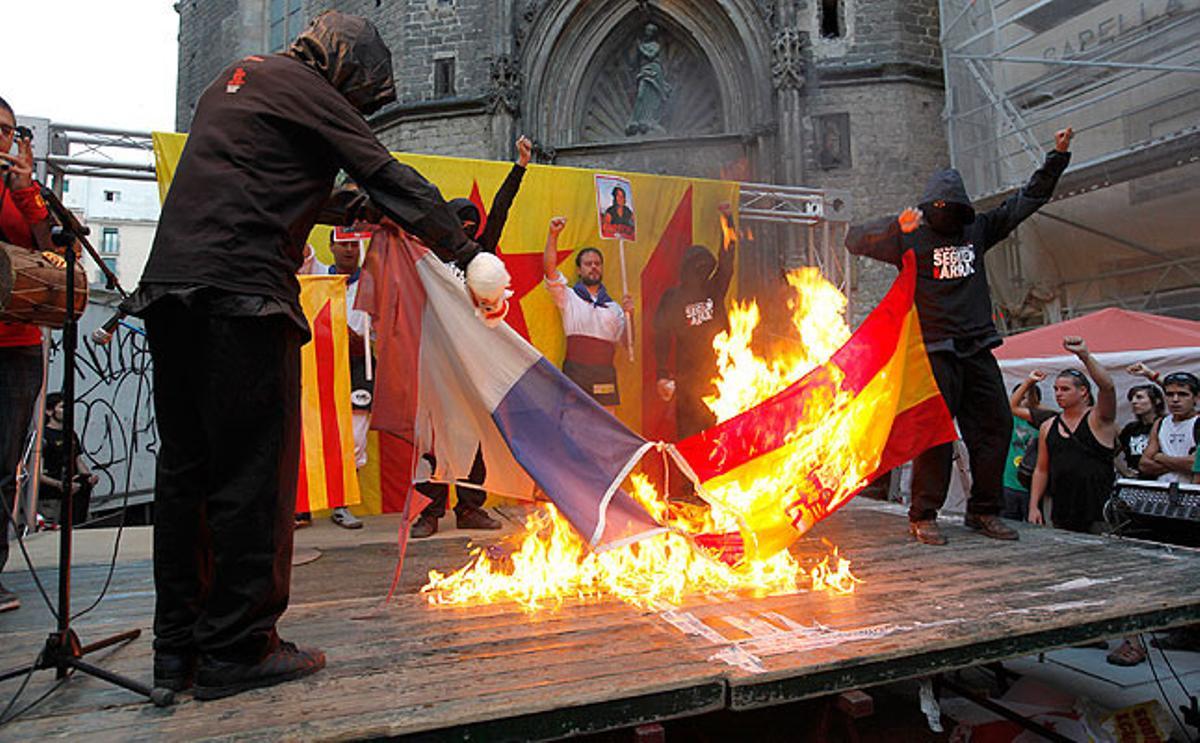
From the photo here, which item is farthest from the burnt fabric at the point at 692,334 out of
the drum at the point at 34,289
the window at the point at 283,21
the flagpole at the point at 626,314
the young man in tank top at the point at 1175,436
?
the window at the point at 283,21

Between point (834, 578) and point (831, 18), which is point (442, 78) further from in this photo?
point (834, 578)

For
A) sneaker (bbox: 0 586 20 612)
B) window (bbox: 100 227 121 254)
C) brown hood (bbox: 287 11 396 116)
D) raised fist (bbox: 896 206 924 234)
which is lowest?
sneaker (bbox: 0 586 20 612)

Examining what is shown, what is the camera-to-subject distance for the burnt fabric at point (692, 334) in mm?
6820

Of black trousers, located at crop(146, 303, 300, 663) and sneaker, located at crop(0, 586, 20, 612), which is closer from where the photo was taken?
black trousers, located at crop(146, 303, 300, 663)

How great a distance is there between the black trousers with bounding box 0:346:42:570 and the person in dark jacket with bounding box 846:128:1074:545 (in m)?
4.82

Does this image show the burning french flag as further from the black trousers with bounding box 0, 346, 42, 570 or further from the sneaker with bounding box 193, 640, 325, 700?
the black trousers with bounding box 0, 346, 42, 570

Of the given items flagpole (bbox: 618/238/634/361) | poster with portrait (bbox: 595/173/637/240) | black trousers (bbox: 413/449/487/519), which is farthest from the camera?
poster with portrait (bbox: 595/173/637/240)

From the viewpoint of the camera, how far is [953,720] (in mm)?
3973

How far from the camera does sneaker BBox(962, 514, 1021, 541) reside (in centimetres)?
451

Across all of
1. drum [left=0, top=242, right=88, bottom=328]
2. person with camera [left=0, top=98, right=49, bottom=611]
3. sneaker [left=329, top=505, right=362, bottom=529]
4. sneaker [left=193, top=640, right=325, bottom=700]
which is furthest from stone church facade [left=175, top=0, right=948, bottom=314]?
sneaker [left=193, top=640, right=325, bottom=700]

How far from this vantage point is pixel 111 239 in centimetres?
5409

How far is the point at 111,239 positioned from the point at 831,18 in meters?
56.4

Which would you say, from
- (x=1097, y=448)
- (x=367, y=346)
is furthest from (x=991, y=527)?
(x=367, y=346)

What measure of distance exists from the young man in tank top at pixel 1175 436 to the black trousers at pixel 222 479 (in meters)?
6.30
